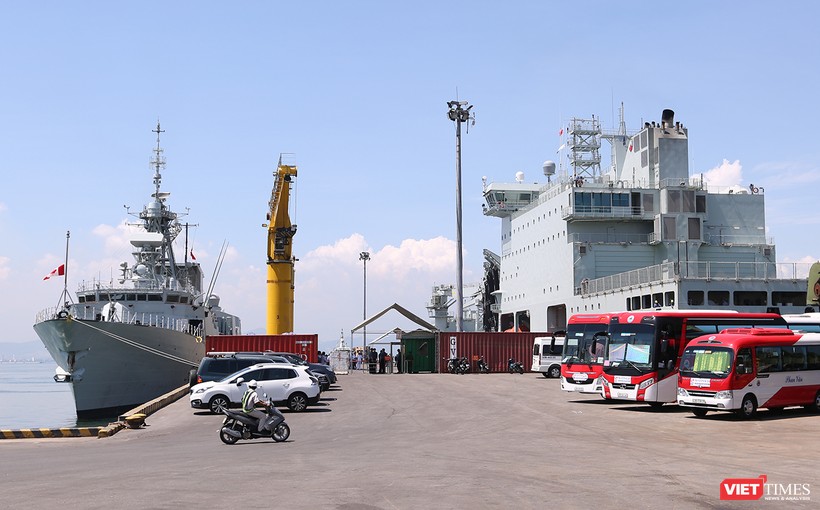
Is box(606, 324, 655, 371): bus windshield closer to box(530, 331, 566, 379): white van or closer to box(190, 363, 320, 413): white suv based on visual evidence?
box(190, 363, 320, 413): white suv

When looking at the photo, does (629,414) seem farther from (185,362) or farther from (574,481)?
(185,362)

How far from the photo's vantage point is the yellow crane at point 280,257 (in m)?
49.4

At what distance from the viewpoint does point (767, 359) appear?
23.2 meters

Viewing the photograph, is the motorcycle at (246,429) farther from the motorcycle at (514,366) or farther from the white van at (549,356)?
the motorcycle at (514,366)

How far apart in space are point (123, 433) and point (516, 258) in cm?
4949

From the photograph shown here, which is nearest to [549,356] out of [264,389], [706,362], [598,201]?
[598,201]

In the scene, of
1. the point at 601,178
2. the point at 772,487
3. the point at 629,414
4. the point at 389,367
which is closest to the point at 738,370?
the point at 629,414

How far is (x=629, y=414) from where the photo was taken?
24734 millimetres

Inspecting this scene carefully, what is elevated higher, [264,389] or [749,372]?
[749,372]

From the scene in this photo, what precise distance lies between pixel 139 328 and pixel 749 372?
2868cm

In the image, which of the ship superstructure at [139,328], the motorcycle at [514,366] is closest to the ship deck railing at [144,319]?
the ship superstructure at [139,328]

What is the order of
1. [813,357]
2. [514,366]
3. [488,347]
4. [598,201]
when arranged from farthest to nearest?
[598,201] < [488,347] < [514,366] < [813,357]

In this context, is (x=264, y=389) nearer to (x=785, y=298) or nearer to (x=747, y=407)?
(x=747, y=407)

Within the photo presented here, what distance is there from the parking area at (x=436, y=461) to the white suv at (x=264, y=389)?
0.78 m
